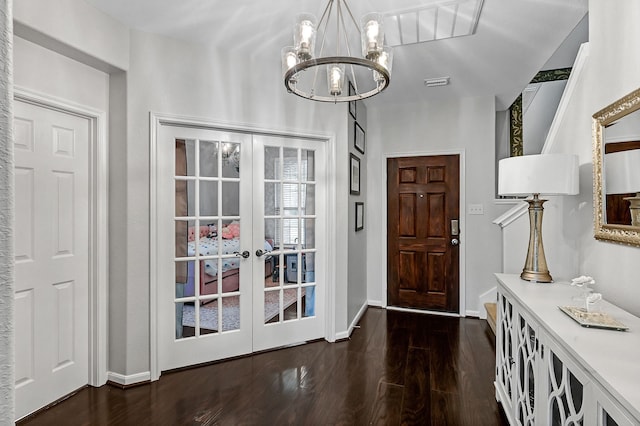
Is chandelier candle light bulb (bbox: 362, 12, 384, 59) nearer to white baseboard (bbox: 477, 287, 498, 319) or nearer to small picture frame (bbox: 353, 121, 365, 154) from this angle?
small picture frame (bbox: 353, 121, 365, 154)

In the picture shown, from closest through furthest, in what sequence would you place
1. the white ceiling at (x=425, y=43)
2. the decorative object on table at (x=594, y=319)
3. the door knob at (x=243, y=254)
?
1. the decorative object on table at (x=594, y=319)
2. the white ceiling at (x=425, y=43)
3. the door knob at (x=243, y=254)

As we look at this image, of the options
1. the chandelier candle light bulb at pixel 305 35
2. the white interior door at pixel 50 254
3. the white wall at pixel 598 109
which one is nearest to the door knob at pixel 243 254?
the white interior door at pixel 50 254

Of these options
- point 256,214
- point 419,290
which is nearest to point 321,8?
point 256,214

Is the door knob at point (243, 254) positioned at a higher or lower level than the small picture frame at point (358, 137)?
lower

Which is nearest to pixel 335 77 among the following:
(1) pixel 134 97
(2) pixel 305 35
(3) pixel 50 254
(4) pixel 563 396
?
(2) pixel 305 35

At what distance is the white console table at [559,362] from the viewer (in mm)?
947

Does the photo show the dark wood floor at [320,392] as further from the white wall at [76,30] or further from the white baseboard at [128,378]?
the white wall at [76,30]

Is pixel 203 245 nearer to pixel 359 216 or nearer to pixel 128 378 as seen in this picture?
pixel 128 378

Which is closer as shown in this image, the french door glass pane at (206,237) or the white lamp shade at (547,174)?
the white lamp shade at (547,174)

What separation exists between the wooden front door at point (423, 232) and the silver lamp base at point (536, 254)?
201 centimetres

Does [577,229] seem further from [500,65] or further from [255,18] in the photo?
[255,18]

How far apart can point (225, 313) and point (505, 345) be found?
204 centimetres

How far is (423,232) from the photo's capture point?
4.17 m

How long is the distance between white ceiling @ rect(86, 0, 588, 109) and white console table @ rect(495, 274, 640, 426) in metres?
1.75
